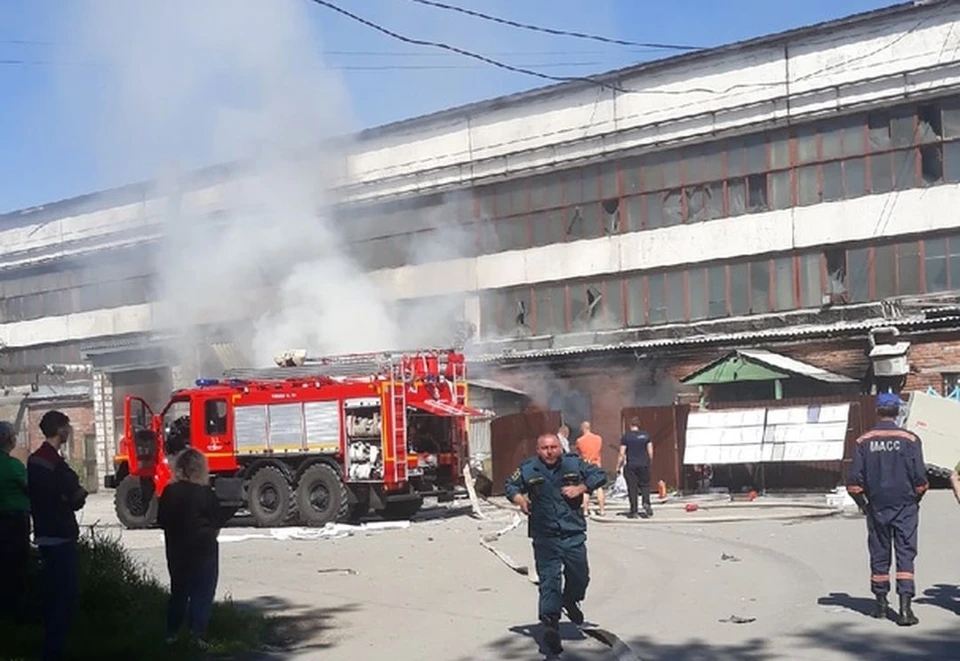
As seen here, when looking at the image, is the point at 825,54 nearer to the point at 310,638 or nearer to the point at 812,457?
the point at 812,457

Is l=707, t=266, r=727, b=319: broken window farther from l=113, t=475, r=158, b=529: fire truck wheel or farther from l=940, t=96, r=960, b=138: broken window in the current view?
l=113, t=475, r=158, b=529: fire truck wheel

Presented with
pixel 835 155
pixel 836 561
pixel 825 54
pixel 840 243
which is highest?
pixel 825 54

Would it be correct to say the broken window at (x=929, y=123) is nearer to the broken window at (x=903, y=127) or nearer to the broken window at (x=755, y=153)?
the broken window at (x=903, y=127)

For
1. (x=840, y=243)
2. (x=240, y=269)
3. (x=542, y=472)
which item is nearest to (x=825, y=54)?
(x=840, y=243)

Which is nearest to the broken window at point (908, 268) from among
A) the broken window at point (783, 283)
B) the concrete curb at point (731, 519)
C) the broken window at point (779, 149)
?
the broken window at point (783, 283)

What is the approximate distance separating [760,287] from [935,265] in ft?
14.2

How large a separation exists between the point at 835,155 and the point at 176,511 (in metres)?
23.3

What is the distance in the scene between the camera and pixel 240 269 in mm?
34688

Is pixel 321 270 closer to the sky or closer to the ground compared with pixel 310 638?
closer to the sky

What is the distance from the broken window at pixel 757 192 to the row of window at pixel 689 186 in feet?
0.08

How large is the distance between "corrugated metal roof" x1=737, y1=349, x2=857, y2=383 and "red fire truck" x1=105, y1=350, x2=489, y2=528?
8.02m

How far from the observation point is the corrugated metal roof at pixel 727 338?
1043 inches

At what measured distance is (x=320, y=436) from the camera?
2084 centimetres

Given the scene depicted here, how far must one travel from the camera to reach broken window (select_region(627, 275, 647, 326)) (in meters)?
32.5
